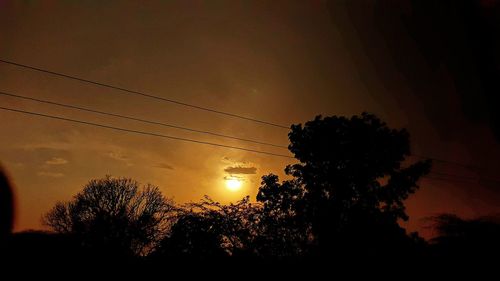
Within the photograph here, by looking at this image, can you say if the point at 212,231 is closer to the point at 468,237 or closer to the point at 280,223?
the point at 280,223

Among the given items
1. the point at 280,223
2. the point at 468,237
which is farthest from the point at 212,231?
the point at 468,237

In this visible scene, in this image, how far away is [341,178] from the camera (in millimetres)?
29750

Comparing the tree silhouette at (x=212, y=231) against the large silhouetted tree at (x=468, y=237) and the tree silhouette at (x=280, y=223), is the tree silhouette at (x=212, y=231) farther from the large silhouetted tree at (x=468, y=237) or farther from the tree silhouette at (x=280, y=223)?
the large silhouetted tree at (x=468, y=237)

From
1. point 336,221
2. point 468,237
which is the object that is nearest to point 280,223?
point 336,221

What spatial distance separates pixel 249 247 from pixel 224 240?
3463mm

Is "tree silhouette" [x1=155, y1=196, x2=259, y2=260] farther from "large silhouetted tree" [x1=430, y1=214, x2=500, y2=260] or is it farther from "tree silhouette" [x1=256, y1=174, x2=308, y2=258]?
"large silhouetted tree" [x1=430, y1=214, x2=500, y2=260]

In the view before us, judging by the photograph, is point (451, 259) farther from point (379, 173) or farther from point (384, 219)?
point (379, 173)

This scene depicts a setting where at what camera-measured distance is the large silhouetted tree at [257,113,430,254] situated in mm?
28828

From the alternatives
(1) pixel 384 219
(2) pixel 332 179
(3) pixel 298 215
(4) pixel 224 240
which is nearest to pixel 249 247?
(4) pixel 224 240

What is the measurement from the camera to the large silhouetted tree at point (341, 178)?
28.8 m

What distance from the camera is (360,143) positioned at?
29.3 metres

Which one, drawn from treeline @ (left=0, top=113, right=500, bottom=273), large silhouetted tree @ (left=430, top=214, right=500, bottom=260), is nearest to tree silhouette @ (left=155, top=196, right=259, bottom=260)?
treeline @ (left=0, top=113, right=500, bottom=273)

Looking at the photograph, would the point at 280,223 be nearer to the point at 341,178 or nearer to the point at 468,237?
the point at 341,178

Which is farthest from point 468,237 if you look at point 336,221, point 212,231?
point 212,231
